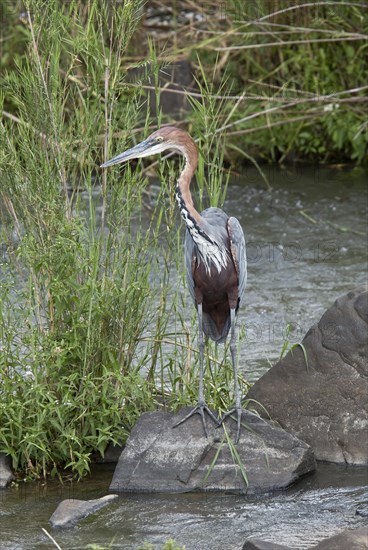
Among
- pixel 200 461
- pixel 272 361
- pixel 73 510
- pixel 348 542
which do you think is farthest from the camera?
pixel 272 361

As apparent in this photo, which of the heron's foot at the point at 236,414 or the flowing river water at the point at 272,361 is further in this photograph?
the heron's foot at the point at 236,414

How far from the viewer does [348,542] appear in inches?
147

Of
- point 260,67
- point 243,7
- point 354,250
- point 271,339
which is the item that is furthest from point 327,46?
point 271,339

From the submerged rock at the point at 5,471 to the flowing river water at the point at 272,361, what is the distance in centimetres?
5

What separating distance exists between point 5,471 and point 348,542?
2.00 metres

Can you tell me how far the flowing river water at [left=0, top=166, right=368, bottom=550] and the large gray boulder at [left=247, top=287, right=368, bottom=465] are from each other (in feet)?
0.53

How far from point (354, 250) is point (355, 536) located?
222 inches

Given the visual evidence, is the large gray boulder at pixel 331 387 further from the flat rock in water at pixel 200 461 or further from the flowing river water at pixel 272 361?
the flat rock in water at pixel 200 461

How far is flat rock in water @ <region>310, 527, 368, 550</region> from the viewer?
147 inches

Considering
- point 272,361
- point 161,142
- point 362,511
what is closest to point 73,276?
point 161,142

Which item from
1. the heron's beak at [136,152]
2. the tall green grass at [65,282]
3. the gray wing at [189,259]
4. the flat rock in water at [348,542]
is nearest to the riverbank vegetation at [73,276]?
the tall green grass at [65,282]

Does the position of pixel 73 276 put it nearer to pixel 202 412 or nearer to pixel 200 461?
pixel 202 412

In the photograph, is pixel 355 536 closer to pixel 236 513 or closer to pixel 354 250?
pixel 236 513

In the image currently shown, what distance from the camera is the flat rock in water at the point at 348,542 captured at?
3723mm
